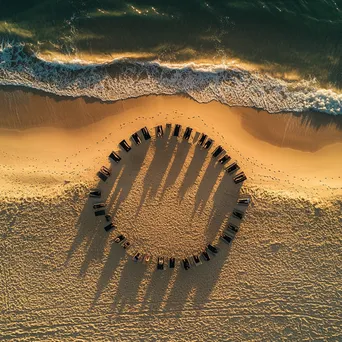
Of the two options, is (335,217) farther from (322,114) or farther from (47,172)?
(47,172)

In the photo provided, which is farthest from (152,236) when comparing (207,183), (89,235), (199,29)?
(199,29)

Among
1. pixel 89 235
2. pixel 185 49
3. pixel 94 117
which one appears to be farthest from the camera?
pixel 185 49

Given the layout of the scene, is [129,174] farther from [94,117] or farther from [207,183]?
[207,183]

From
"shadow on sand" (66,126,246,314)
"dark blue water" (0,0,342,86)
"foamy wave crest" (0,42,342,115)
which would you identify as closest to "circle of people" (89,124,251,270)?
"shadow on sand" (66,126,246,314)

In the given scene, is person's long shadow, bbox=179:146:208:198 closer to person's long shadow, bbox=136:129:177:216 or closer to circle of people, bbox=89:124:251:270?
circle of people, bbox=89:124:251:270

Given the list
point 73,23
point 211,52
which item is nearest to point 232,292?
point 211,52

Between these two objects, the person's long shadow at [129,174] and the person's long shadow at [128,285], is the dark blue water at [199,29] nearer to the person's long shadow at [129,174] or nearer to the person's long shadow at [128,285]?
the person's long shadow at [129,174]

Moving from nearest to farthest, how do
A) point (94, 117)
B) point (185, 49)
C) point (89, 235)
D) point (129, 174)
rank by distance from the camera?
point (89, 235) → point (129, 174) → point (94, 117) → point (185, 49)
